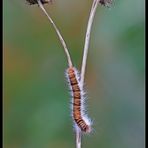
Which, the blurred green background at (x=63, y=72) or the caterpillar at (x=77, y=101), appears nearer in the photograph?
the caterpillar at (x=77, y=101)

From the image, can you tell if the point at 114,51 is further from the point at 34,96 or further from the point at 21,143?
the point at 21,143

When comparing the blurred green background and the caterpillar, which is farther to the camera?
the blurred green background

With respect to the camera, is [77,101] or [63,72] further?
[63,72]

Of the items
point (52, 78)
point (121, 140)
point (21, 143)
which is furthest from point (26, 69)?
point (121, 140)
